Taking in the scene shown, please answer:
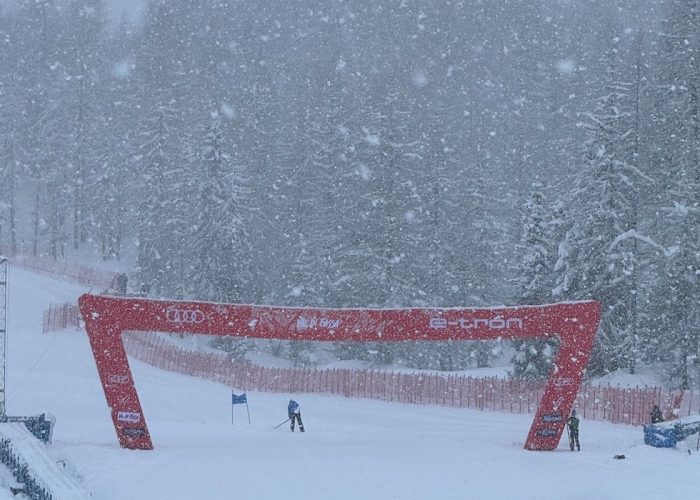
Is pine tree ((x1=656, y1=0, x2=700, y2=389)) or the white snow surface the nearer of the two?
the white snow surface

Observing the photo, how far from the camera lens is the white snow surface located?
17172 millimetres

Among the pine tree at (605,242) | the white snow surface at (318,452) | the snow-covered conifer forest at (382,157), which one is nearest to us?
the white snow surface at (318,452)

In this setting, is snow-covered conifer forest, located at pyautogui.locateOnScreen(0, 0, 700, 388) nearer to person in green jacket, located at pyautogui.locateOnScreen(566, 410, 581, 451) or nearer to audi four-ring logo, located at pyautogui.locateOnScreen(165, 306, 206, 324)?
person in green jacket, located at pyautogui.locateOnScreen(566, 410, 581, 451)

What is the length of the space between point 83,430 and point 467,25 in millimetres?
67701

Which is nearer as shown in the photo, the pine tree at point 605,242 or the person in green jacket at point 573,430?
the person in green jacket at point 573,430

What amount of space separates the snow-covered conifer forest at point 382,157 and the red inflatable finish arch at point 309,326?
12404mm

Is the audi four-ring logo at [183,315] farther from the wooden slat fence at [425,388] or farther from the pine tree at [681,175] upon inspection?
the pine tree at [681,175]

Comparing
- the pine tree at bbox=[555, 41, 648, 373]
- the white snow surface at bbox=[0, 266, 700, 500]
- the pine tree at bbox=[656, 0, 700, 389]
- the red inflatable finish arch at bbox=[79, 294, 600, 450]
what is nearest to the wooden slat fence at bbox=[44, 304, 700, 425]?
the white snow surface at bbox=[0, 266, 700, 500]

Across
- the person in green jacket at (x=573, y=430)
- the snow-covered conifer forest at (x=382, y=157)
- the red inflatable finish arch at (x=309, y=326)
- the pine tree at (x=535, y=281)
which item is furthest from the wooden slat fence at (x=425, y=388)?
the red inflatable finish arch at (x=309, y=326)

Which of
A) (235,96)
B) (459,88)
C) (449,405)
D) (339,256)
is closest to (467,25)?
(459,88)

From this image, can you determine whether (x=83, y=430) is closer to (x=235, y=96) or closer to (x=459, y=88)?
(x=235, y=96)

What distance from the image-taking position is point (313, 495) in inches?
661

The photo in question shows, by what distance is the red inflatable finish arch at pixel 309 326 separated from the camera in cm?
2020

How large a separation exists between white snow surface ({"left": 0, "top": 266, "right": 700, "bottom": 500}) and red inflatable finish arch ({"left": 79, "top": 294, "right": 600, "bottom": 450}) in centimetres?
160
